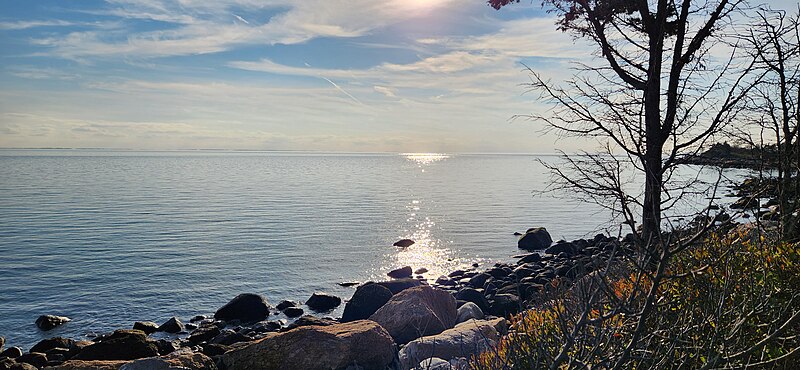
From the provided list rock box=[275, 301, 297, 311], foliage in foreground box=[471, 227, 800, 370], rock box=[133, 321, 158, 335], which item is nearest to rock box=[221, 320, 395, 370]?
foliage in foreground box=[471, 227, 800, 370]

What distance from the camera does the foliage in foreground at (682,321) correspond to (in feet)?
12.9

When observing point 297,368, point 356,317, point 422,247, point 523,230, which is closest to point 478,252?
point 422,247

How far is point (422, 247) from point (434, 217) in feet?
41.2

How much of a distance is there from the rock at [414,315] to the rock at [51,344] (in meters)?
8.67

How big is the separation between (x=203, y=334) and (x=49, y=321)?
5301mm

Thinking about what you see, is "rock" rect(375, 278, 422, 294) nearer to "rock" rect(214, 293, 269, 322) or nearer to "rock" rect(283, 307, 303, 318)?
"rock" rect(283, 307, 303, 318)

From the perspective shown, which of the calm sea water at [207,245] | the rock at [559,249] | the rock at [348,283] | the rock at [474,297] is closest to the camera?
the rock at [474,297]

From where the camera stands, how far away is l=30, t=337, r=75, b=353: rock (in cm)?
1544

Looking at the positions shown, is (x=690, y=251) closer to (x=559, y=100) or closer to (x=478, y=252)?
(x=559, y=100)

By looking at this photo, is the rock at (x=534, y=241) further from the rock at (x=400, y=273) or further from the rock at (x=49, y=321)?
the rock at (x=49, y=321)

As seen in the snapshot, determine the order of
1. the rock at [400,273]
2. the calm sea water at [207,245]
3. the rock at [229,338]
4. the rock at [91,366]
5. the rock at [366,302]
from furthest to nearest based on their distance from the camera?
the rock at [400,273]
the calm sea water at [207,245]
the rock at [366,302]
the rock at [229,338]
the rock at [91,366]

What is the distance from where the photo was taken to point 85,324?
17.8m

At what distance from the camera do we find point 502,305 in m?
18.1

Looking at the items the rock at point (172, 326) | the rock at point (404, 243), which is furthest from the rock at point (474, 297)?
the rock at point (404, 243)
